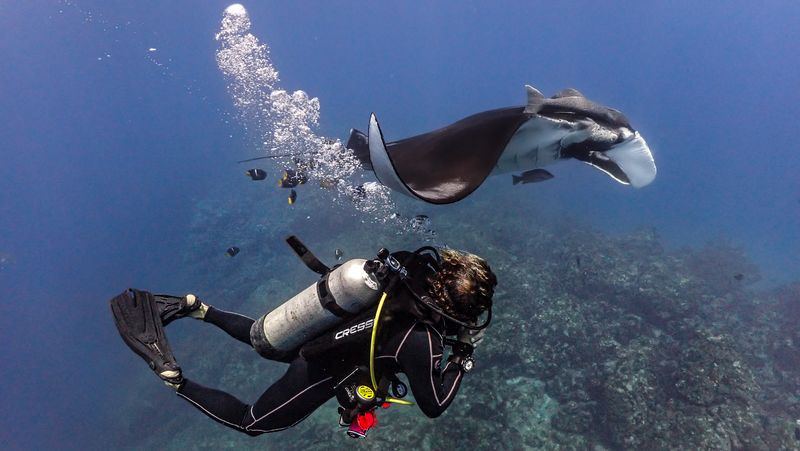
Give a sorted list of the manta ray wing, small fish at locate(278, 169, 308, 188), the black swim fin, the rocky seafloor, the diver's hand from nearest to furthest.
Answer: the manta ray wing < the diver's hand < the black swim fin < small fish at locate(278, 169, 308, 188) < the rocky seafloor

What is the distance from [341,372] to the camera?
3.61 metres

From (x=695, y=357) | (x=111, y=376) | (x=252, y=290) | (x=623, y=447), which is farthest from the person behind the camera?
(x=111, y=376)

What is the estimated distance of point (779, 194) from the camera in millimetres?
54656

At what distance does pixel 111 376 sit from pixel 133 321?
83.8 feet

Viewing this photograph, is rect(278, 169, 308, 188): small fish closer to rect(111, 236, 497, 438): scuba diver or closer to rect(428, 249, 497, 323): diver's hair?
rect(111, 236, 497, 438): scuba diver

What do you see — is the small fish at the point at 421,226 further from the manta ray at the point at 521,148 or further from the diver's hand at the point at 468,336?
the diver's hand at the point at 468,336

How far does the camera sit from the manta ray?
311 cm

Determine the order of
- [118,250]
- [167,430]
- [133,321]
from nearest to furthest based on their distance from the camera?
1. [133,321]
2. [167,430]
3. [118,250]

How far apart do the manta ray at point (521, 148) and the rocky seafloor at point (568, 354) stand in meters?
6.65

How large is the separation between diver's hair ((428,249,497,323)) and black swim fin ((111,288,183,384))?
257 centimetres

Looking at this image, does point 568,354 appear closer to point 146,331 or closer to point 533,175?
point 533,175

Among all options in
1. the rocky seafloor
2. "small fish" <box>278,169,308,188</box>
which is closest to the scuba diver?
"small fish" <box>278,169,308,188</box>

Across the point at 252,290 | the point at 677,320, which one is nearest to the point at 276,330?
the point at 677,320

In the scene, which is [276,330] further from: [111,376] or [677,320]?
[111,376]
